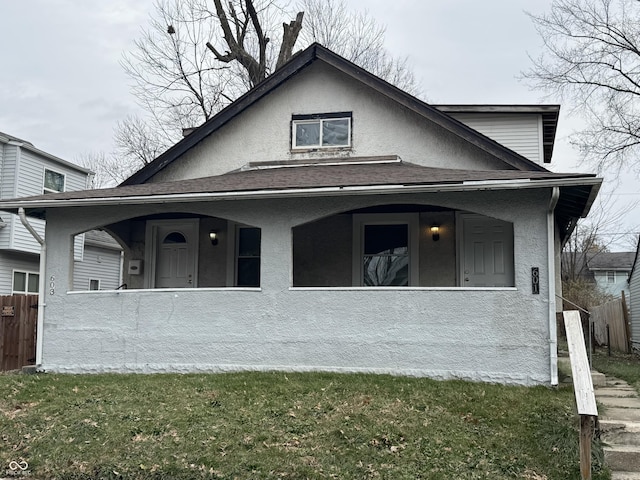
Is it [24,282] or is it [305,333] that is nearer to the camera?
[305,333]

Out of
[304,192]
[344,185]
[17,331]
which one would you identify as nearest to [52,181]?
[17,331]

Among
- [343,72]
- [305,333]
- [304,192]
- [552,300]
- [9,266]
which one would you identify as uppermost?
[343,72]

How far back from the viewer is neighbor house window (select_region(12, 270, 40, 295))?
20.1 meters

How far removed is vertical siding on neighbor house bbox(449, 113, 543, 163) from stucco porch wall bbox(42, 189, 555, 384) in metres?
4.75

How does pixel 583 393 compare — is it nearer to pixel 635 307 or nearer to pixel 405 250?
pixel 405 250

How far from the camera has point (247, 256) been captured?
12195mm

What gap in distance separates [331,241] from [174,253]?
10.8 feet

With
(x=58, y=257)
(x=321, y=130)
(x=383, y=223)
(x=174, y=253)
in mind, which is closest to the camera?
(x=58, y=257)

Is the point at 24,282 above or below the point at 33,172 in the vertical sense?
below

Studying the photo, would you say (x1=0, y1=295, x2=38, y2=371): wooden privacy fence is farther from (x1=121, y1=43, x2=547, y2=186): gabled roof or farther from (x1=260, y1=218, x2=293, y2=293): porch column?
(x1=260, y1=218, x2=293, y2=293): porch column

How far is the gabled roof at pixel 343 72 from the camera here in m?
11.0

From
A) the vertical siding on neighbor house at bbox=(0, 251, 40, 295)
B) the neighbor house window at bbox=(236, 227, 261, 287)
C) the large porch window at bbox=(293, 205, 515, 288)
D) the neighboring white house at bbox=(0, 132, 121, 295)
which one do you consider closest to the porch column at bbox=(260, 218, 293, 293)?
the large porch window at bbox=(293, 205, 515, 288)

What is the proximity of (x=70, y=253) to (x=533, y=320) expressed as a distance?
7.40 m

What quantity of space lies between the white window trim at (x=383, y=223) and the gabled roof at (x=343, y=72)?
1.75 metres
